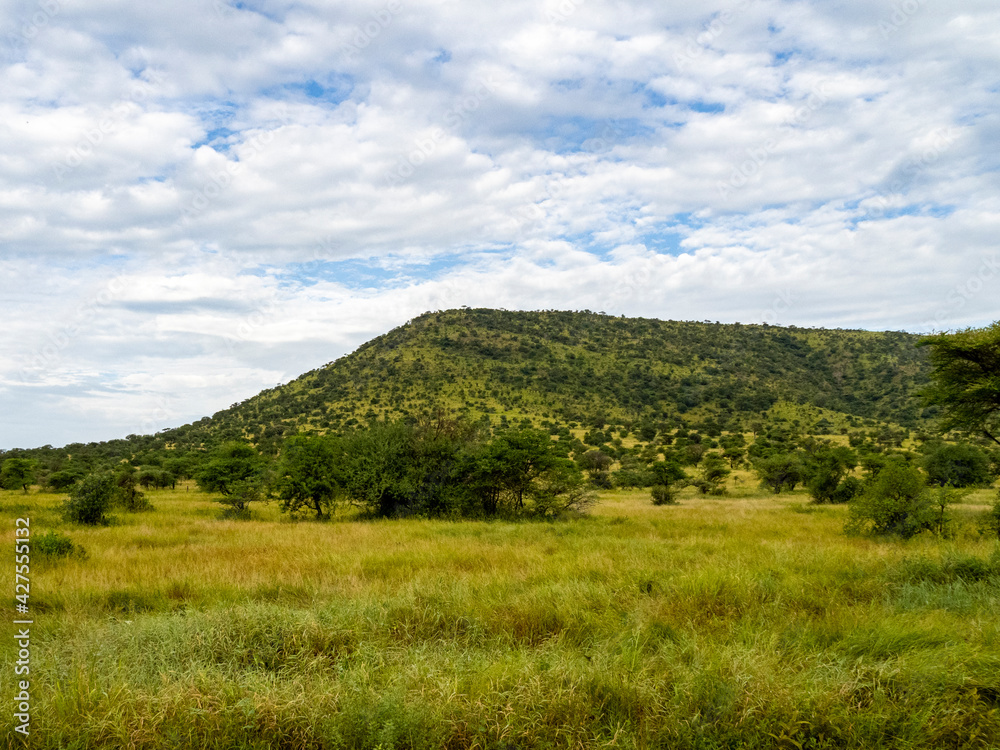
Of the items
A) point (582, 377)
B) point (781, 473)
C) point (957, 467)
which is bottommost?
point (781, 473)

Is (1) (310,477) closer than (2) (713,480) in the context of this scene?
Yes

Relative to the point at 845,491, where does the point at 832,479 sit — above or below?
above

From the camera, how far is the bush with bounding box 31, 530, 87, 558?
11703mm

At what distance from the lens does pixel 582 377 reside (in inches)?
3954

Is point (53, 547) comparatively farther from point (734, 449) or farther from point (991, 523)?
point (734, 449)

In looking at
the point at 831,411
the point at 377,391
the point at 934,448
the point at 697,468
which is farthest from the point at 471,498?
the point at 831,411

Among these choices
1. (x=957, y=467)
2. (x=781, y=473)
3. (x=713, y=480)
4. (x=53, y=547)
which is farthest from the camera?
(x=713, y=480)

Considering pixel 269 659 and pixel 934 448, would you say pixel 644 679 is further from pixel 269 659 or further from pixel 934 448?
pixel 934 448

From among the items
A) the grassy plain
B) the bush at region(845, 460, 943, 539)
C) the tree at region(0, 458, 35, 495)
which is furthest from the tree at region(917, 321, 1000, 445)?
the tree at region(0, 458, 35, 495)

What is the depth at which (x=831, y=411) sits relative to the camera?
8838 cm

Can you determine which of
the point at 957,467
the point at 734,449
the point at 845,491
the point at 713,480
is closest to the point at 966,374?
the point at 845,491

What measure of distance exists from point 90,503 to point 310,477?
778 cm

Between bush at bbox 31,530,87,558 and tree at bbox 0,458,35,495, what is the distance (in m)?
31.4

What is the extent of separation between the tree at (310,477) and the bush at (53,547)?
1164 centimetres
